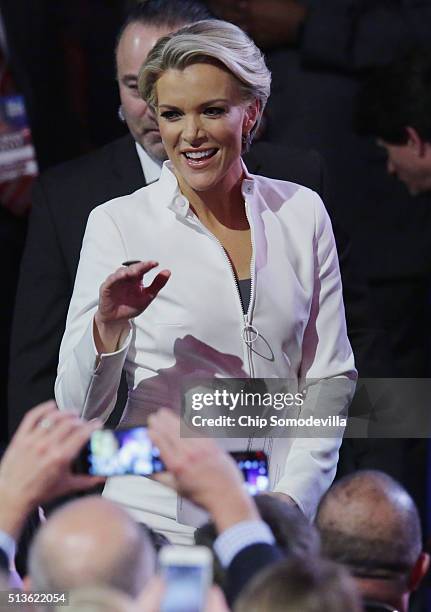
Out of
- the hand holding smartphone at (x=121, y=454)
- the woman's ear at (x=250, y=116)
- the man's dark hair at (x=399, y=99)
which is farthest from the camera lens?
the man's dark hair at (x=399, y=99)

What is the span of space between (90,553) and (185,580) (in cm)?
13

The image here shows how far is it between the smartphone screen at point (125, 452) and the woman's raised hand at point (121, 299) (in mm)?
211

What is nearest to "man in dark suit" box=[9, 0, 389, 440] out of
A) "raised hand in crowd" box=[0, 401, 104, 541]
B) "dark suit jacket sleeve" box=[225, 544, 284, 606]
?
"raised hand in crowd" box=[0, 401, 104, 541]

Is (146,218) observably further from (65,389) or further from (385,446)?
(385,446)

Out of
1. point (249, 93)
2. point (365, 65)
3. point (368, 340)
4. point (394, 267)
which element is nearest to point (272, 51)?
point (365, 65)

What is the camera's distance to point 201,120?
2.34 m

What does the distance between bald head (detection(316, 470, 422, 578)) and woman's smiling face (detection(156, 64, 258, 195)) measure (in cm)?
63

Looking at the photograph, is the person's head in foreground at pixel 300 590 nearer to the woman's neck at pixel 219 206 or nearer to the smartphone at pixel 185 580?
the smartphone at pixel 185 580

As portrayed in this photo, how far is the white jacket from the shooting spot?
92.8 inches

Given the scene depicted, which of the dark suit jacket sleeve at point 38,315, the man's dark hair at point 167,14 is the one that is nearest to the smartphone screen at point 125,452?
the dark suit jacket sleeve at point 38,315

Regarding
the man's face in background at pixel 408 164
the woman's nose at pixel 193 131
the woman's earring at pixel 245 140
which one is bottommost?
the man's face in background at pixel 408 164

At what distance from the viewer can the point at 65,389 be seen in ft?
7.73

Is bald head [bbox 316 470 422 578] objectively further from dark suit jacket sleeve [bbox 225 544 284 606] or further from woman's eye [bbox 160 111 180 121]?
woman's eye [bbox 160 111 180 121]

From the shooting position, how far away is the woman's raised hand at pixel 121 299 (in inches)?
82.9
